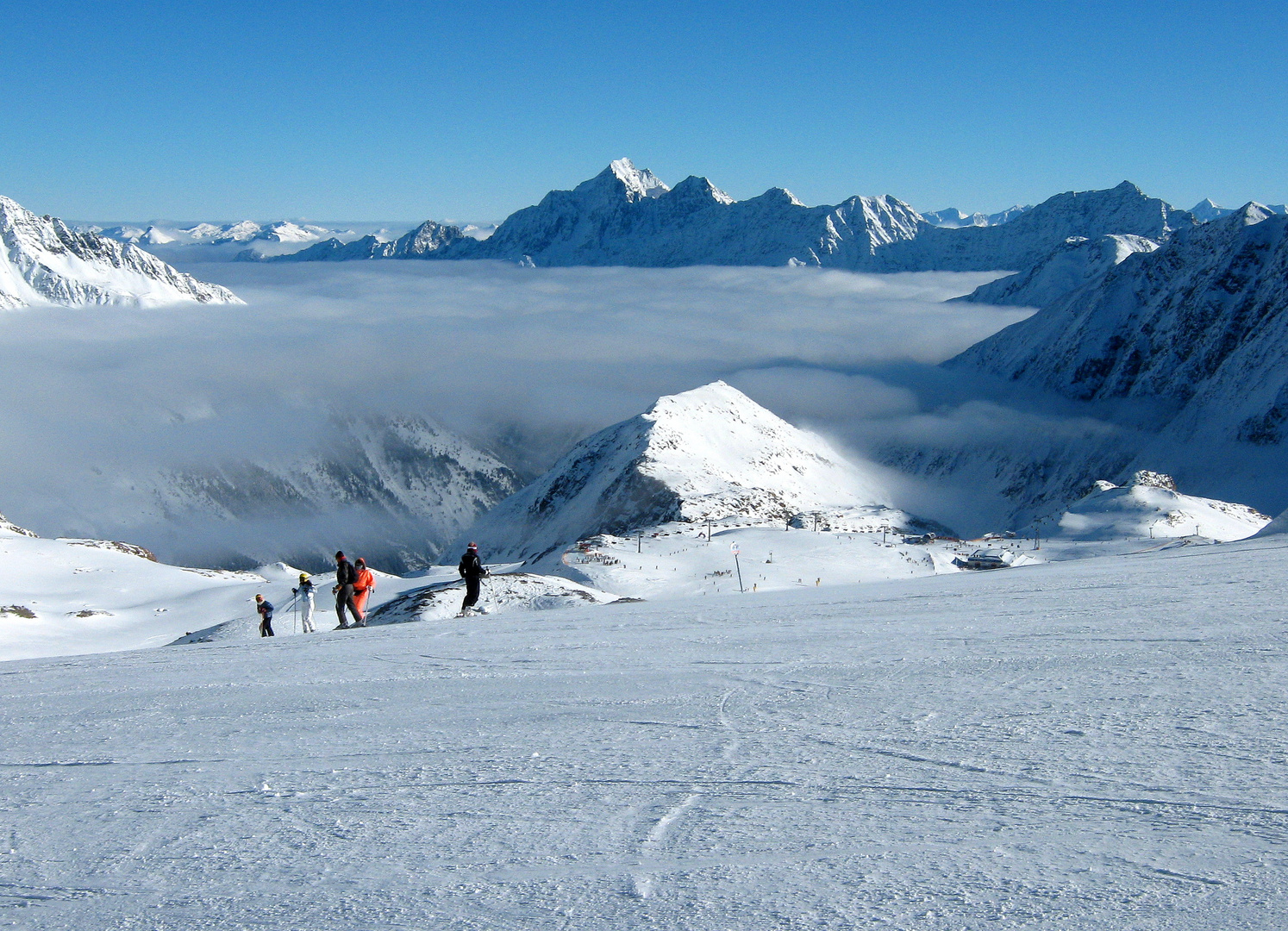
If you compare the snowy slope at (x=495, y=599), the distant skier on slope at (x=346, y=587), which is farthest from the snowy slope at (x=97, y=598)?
the distant skier on slope at (x=346, y=587)

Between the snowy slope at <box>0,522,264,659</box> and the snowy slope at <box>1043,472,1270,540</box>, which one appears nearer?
A: the snowy slope at <box>0,522,264,659</box>

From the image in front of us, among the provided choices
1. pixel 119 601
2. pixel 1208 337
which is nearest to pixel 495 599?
pixel 119 601

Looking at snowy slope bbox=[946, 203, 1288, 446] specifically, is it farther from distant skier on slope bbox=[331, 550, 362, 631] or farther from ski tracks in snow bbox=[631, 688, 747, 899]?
ski tracks in snow bbox=[631, 688, 747, 899]

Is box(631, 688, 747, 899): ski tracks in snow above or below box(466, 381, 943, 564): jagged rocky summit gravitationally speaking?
above

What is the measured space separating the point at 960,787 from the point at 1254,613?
6.19 m

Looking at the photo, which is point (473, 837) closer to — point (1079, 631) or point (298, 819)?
point (298, 819)

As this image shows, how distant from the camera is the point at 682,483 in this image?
9881cm

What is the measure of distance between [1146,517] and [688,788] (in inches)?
3120

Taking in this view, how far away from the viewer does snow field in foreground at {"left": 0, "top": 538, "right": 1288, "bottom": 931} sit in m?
3.92

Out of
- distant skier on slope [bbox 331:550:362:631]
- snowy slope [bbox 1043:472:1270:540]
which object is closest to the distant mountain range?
snowy slope [bbox 1043:472:1270:540]

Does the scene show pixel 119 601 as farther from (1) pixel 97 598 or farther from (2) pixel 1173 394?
(2) pixel 1173 394

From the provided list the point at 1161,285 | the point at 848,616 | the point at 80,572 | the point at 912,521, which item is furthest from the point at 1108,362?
the point at 848,616

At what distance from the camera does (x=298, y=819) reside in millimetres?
4973

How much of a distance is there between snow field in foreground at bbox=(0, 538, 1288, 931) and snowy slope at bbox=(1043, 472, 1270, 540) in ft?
224
